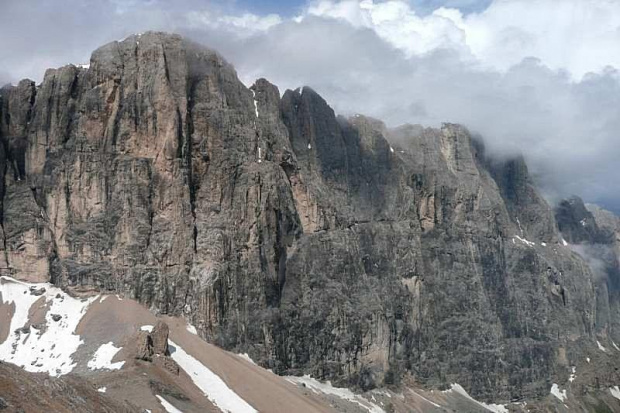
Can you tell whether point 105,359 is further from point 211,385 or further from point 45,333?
point 45,333

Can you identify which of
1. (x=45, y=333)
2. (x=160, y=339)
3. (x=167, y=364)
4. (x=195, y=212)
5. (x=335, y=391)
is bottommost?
(x=335, y=391)

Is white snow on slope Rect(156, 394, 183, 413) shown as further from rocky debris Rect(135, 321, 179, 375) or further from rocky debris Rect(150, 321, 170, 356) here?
rocky debris Rect(150, 321, 170, 356)

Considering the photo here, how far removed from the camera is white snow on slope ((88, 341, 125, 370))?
11000cm

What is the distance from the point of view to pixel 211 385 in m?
115

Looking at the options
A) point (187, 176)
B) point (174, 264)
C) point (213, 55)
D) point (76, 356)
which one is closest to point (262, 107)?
point (213, 55)

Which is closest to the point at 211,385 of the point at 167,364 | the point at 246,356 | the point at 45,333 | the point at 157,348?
the point at 167,364

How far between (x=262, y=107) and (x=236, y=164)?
58.2 feet

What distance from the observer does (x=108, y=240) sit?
443ft

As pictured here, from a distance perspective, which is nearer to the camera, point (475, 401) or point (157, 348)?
point (157, 348)

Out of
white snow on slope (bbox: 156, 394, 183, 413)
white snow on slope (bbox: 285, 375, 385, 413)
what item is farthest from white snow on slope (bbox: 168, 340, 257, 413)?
white snow on slope (bbox: 285, 375, 385, 413)

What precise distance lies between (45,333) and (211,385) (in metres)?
24.1

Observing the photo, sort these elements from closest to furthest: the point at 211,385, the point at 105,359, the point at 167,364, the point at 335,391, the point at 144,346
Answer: the point at 144,346
the point at 167,364
the point at 105,359
the point at 211,385
the point at 335,391

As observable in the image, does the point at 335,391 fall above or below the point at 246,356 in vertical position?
below

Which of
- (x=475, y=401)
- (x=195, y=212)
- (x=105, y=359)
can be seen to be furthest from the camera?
(x=475, y=401)
